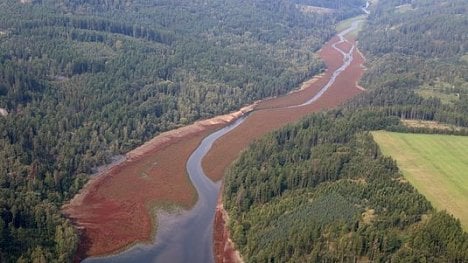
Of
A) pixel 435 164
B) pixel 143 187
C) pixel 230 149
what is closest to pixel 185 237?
pixel 143 187

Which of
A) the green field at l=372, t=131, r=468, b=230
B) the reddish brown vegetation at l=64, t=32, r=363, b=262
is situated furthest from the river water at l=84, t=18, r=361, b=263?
the green field at l=372, t=131, r=468, b=230

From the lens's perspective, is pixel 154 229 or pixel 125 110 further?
pixel 125 110

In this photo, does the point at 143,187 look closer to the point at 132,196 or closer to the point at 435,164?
the point at 132,196

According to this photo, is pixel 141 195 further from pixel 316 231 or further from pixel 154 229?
pixel 316 231

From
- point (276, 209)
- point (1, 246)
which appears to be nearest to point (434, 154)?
point (276, 209)

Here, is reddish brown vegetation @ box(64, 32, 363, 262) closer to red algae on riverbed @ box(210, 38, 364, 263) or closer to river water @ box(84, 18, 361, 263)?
red algae on riverbed @ box(210, 38, 364, 263)

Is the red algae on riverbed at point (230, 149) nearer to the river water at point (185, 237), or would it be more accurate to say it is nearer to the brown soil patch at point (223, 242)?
the brown soil patch at point (223, 242)
